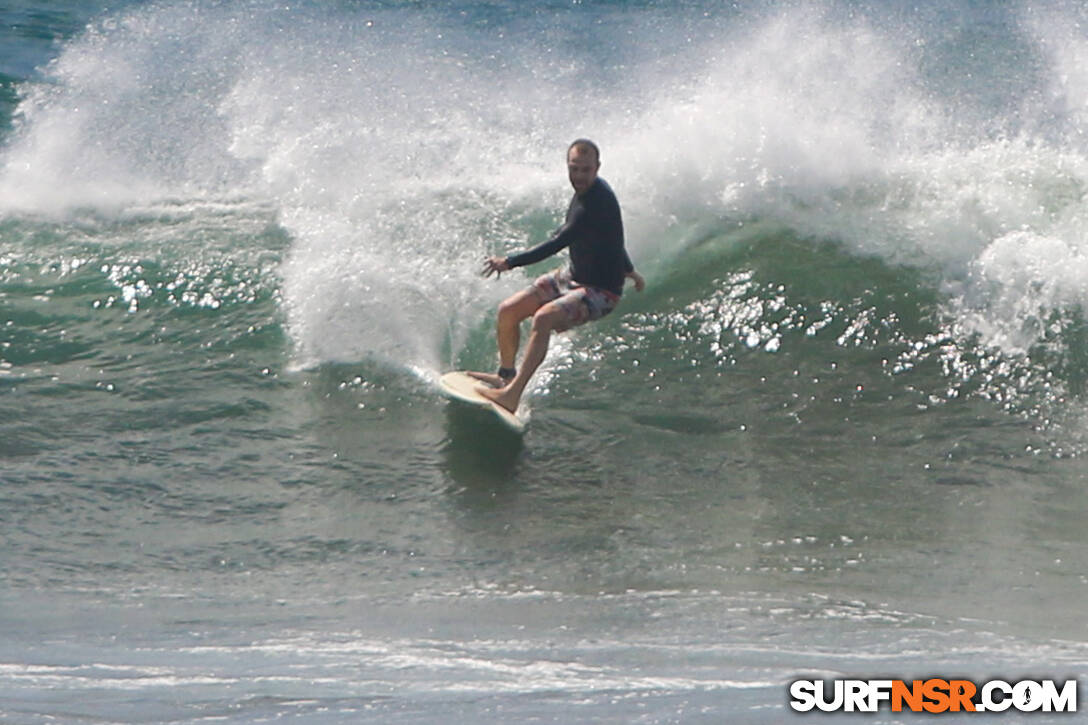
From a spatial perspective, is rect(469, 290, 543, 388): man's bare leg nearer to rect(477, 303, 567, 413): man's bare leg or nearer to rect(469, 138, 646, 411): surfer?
rect(469, 138, 646, 411): surfer

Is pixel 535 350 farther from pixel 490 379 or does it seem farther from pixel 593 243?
pixel 593 243

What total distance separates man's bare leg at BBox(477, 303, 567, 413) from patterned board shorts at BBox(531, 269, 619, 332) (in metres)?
0.05

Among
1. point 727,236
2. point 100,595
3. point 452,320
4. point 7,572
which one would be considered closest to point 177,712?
point 100,595

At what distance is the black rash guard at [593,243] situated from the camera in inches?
269

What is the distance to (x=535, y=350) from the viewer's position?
6.98 metres

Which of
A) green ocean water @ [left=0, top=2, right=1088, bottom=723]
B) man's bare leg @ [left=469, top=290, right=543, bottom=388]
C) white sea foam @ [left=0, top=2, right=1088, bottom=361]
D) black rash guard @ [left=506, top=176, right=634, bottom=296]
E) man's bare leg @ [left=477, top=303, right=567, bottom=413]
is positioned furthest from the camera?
white sea foam @ [left=0, top=2, right=1088, bottom=361]

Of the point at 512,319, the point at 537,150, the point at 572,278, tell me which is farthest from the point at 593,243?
the point at 537,150

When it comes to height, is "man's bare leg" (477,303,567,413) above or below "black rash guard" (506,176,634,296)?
below

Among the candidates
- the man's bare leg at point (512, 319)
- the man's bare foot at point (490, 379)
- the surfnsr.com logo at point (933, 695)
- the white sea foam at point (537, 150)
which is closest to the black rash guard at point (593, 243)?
the man's bare leg at point (512, 319)

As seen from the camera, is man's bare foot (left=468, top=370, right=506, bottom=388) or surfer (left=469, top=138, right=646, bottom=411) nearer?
surfer (left=469, top=138, right=646, bottom=411)

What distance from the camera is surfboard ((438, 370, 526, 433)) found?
701cm

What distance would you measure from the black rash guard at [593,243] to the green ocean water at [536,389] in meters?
0.77

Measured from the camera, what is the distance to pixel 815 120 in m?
9.87

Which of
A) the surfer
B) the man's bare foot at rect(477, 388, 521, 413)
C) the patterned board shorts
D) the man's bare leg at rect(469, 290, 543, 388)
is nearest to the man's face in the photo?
the surfer
